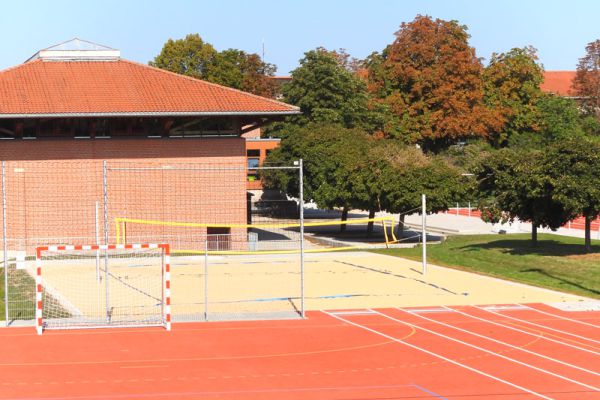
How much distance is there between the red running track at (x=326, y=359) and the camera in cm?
1681

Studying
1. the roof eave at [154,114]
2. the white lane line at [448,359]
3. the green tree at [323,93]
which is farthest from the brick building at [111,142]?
the green tree at [323,93]

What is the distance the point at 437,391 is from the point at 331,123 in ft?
186

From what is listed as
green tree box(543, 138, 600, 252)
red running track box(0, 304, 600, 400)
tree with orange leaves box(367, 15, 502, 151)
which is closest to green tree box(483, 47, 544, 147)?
tree with orange leaves box(367, 15, 502, 151)

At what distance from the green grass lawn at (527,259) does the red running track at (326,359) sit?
7.09 meters

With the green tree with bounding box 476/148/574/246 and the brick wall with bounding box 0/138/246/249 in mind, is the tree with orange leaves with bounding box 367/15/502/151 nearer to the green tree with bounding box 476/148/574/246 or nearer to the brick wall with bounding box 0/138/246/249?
the brick wall with bounding box 0/138/246/249

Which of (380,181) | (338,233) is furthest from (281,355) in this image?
(338,233)

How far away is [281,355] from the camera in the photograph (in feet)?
66.0

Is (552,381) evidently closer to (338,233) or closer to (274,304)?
(274,304)

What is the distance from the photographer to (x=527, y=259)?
38406 millimetres

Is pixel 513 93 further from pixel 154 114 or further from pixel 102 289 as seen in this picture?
pixel 102 289

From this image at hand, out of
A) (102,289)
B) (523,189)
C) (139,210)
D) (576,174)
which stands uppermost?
(576,174)

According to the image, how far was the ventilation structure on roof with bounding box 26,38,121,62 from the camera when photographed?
5116 cm

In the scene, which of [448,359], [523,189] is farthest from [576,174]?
[448,359]

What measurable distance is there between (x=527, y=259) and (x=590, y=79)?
77849 millimetres
